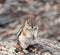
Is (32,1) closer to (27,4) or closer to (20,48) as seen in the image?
(27,4)

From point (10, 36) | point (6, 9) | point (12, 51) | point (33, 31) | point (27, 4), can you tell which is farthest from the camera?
point (27, 4)

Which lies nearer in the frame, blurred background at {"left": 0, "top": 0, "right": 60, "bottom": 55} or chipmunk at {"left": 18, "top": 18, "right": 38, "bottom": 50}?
chipmunk at {"left": 18, "top": 18, "right": 38, "bottom": 50}

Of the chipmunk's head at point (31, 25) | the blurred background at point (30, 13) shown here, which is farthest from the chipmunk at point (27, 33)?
the blurred background at point (30, 13)

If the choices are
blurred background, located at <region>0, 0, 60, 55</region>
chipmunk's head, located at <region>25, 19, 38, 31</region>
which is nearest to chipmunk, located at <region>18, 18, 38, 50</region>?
chipmunk's head, located at <region>25, 19, 38, 31</region>

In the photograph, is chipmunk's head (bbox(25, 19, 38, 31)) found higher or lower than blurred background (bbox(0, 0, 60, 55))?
lower

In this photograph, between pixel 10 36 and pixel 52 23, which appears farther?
pixel 52 23

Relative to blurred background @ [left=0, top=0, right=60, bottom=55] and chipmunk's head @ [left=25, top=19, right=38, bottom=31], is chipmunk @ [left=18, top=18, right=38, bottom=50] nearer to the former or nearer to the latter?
chipmunk's head @ [left=25, top=19, right=38, bottom=31]

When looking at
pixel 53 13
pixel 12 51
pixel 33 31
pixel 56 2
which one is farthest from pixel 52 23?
pixel 33 31
